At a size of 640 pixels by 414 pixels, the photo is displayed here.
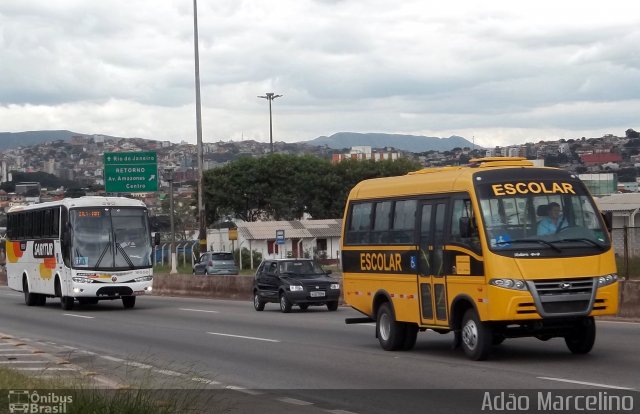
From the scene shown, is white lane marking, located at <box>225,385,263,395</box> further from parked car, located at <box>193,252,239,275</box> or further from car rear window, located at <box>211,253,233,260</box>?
car rear window, located at <box>211,253,233,260</box>

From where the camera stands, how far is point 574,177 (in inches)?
663

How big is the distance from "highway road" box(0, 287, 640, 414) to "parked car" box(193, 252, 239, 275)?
32641mm

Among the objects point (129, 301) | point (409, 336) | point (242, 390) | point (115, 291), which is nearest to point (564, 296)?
point (409, 336)

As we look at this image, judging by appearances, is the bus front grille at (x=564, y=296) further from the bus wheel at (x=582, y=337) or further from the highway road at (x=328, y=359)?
the highway road at (x=328, y=359)

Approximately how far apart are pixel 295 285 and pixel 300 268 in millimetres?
1464

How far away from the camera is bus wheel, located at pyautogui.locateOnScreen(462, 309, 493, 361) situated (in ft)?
52.7

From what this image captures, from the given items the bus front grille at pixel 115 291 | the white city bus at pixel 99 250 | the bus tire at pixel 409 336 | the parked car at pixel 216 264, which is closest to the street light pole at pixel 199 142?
the white city bus at pixel 99 250

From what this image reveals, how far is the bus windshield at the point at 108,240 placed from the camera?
1401 inches

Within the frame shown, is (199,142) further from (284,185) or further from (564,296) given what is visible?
(284,185)

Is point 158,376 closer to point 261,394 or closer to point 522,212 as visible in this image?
point 261,394

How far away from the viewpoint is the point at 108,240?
1412 inches

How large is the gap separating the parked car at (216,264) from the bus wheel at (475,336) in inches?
1790

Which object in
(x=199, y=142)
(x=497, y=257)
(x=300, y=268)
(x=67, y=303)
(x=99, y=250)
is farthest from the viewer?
(x=199, y=142)

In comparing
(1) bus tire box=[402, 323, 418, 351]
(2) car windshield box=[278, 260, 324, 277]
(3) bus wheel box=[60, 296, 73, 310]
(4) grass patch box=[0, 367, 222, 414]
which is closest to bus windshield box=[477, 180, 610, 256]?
(1) bus tire box=[402, 323, 418, 351]
